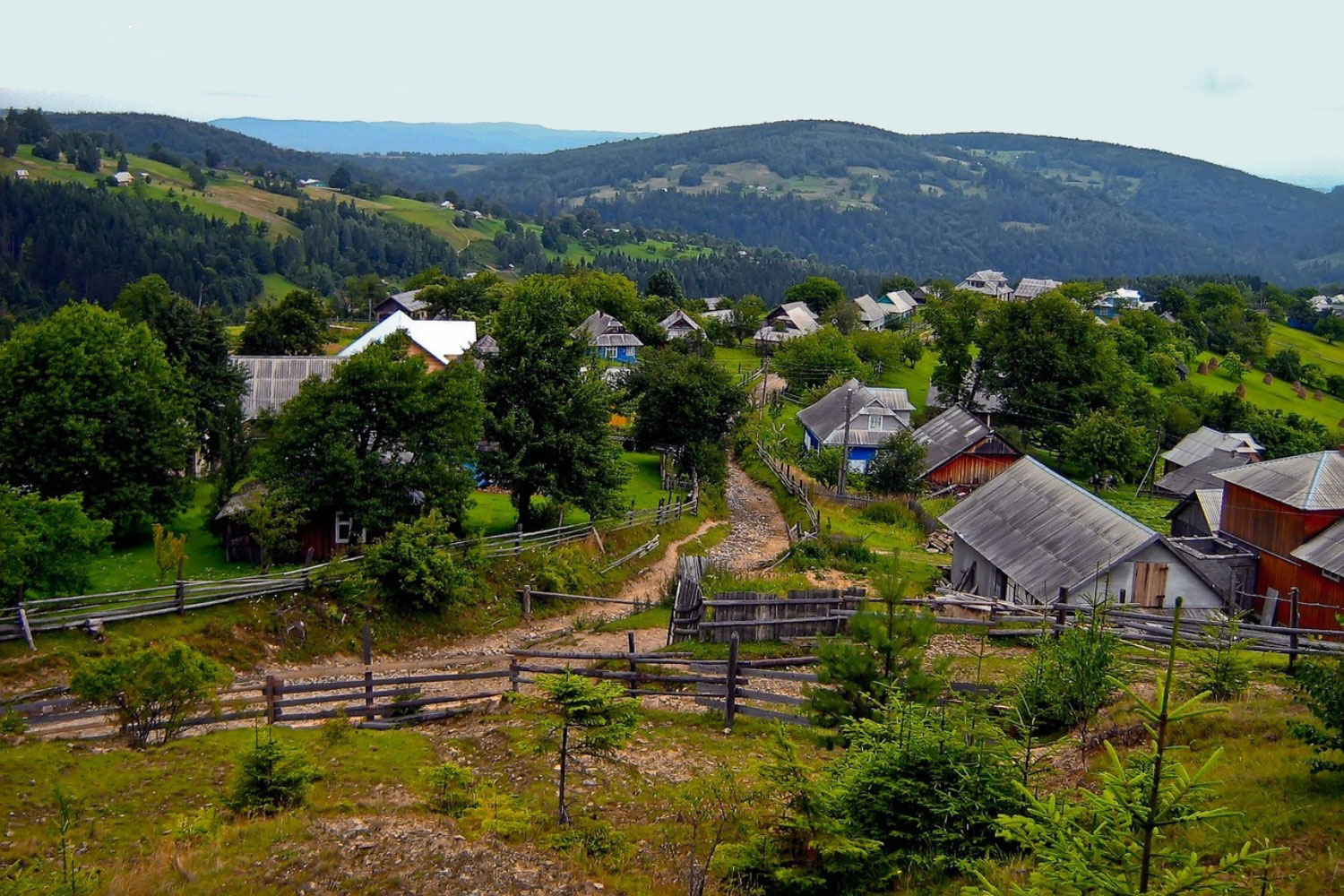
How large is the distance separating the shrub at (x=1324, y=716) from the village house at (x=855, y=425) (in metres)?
37.7

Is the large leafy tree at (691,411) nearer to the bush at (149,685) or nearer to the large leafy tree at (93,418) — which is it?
the large leafy tree at (93,418)

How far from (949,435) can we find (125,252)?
118 metres

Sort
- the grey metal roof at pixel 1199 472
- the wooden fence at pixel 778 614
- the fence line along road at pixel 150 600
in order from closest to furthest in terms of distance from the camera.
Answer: the fence line along road at pixel 150 600 → the wooden fence at pixel 778 614 → the grey metal roof at pixel 1199 472

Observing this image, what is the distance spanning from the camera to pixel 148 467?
25.4 metres

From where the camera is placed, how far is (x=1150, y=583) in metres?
23.6

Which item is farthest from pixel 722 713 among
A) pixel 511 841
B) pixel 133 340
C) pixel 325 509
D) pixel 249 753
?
pixel 133 340

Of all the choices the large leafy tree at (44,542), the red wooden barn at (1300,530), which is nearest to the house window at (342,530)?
the large leafy tree at (44,542)

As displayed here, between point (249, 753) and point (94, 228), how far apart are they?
142023 millimetres

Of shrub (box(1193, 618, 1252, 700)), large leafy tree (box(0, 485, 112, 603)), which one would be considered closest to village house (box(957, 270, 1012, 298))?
shrub (box(1193, 618, 1252, 700))

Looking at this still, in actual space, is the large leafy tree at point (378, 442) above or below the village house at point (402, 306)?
below

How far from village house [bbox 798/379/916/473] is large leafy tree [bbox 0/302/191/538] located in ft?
103

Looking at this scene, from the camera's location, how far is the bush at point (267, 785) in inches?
456

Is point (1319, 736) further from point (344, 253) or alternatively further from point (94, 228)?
point (344, 253)

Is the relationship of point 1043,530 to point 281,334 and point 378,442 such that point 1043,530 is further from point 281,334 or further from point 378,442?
point 281,334
